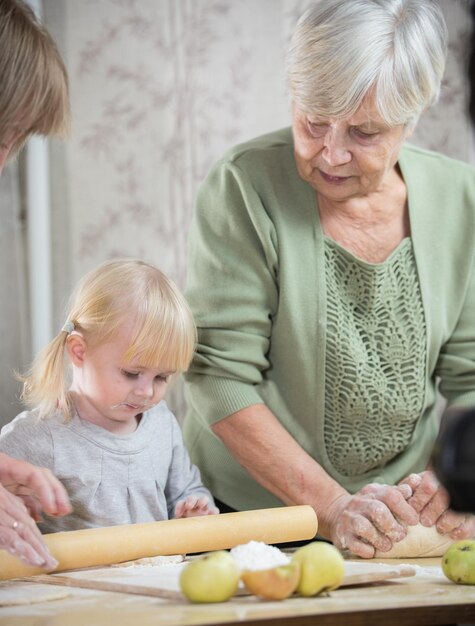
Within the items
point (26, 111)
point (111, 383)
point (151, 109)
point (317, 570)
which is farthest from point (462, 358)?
point (151, 109)

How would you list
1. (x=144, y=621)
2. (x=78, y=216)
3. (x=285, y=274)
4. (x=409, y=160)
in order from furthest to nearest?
(x=78, y=216) < (x=409, y=160) < (x=285, y=274) < (x=144, y=621)

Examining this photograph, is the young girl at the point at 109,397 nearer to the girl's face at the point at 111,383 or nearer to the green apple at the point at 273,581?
the girl's face at the point at 111,383

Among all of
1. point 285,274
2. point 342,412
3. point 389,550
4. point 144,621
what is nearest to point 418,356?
point 342,412

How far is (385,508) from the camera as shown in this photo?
1655 millimetres

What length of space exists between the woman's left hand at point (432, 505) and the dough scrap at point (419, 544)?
2cm

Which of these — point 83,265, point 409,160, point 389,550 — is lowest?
point 389,550

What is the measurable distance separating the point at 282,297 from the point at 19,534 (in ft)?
2.47

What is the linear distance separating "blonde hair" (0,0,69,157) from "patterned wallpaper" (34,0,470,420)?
1528 mm

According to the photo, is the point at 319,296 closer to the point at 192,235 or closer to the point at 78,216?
the point at 192,235

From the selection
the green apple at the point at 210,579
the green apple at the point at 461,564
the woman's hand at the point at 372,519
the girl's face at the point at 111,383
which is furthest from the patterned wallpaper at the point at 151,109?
the green apple at the point at 210,579

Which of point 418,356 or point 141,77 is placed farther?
point 141,77

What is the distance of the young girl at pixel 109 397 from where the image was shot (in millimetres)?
1747

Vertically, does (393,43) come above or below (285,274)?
above

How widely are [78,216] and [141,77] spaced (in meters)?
0.45
